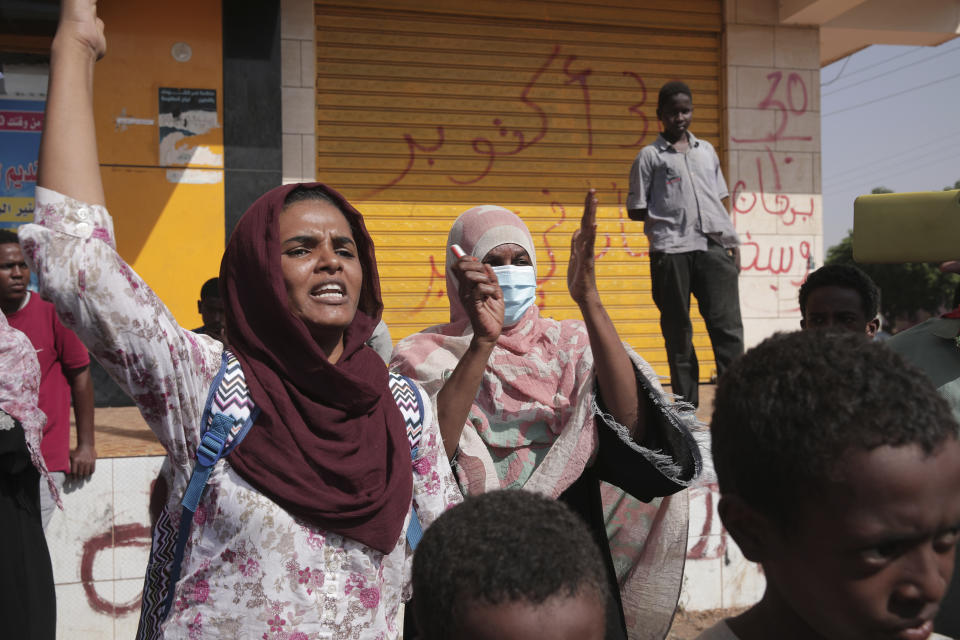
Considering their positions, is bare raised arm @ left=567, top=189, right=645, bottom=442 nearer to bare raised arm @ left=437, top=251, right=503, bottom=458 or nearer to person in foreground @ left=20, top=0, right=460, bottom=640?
bare raised arm @ left=437, top=251, right=503, bottom=458

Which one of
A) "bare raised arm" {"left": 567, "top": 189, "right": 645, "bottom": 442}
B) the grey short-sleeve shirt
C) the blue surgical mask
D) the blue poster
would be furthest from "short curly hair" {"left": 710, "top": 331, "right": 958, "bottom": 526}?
the blue poster

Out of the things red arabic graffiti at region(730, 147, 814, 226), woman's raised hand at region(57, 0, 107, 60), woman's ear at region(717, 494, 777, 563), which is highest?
red arabic graffiti at region(730, 147, 814, 226)

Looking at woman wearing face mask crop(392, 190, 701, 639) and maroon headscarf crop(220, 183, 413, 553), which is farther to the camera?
woman wearing face mask crop(392, 190, 701, 639)

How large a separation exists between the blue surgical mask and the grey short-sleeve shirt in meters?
3.16

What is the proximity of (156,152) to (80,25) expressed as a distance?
600 cm

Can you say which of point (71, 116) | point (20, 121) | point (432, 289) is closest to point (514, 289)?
point (71, 116)

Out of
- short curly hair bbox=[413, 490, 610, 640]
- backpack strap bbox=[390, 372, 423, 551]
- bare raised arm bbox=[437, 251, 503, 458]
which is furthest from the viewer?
bare raised arm bbox=[437, 251, 503, 458]

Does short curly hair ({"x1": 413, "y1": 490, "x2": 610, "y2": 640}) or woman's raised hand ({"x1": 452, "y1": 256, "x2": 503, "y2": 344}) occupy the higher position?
woman's raised hand ({"x1": 452, "y1": 256, "x2": 503, "y2": 344})

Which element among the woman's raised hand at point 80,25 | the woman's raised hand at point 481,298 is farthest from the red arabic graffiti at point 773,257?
the woman's raised hand at point 80,25

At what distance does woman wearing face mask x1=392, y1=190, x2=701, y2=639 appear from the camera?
2373 millimetres

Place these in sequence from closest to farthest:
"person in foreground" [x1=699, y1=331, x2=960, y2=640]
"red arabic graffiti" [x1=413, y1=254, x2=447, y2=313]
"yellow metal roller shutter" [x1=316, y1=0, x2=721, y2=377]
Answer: "person in foreground" [x1=699, y1=331, x2=960, y2=640]
"yellow metal roller shutter" [x1=316, y1=0, x2=721, y2=377]
"red arabic graffiti" [x1=413, y1=254, x2=447, y2=313]

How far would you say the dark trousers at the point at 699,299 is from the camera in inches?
224

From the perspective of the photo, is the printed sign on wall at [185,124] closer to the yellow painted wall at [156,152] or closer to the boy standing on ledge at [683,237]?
the yellow painted wall at [156,152]

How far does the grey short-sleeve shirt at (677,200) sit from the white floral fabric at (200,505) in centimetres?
435
